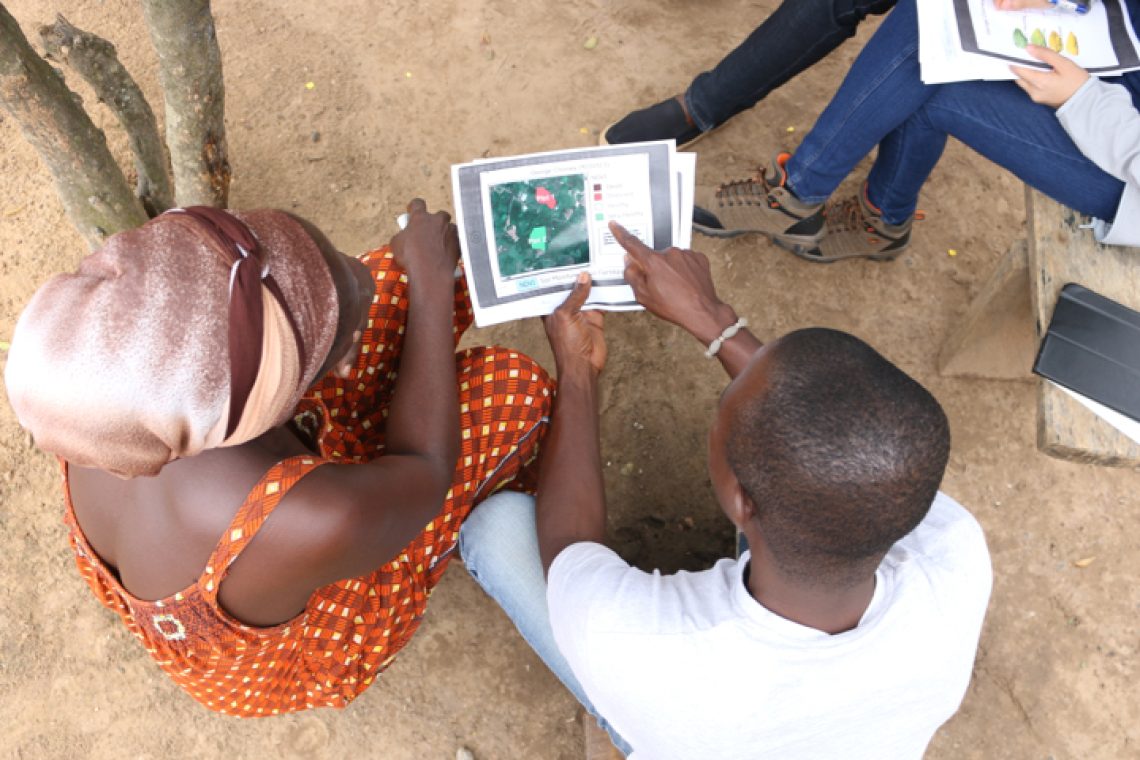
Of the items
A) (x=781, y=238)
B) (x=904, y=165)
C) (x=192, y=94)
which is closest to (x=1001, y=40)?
(x=904, y=165)

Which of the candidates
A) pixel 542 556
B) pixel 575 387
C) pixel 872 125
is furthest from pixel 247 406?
pixel 872 125

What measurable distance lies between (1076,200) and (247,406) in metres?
1.73

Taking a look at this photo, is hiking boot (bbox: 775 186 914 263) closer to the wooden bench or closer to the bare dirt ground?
the bare dirt ground

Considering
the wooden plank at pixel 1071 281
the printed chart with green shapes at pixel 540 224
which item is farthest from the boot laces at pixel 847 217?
the printed chart with green shapes at pixel 540 224

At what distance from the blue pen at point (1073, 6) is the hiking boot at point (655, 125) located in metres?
1.05

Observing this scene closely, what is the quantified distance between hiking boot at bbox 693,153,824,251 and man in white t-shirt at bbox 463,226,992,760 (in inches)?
48.3

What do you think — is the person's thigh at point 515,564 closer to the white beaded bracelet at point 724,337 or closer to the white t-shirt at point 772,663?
the white t-shirt at point 772,663

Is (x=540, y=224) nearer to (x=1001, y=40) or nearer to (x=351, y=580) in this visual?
(x=351, y=580)

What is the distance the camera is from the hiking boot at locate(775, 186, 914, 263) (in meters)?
2.43

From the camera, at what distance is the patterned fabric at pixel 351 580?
49.9 inches

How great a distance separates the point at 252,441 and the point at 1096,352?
5.15 feet

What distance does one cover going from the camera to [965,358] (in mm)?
2355

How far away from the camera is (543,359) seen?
242 centimetres

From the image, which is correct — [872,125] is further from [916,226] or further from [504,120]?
[504,120]
